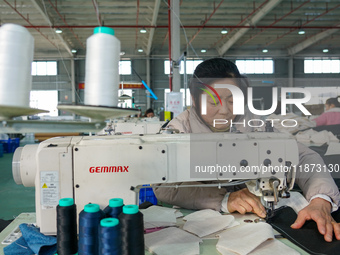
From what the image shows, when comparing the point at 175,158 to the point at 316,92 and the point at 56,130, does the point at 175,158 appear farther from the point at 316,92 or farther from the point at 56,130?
the point at 316,92

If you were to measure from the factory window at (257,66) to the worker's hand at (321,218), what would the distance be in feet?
48.3

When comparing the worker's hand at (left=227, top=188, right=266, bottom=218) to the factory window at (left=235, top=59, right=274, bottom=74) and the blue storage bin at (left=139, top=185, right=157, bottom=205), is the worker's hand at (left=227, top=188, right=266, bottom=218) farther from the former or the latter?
the factory window at (left=235, top=59, right=274, bottom=74)

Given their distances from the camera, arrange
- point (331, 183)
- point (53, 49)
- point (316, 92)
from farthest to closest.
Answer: point (53, 49) < point (316, 92) < point (331, 183)

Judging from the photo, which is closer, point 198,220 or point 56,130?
point 56,130

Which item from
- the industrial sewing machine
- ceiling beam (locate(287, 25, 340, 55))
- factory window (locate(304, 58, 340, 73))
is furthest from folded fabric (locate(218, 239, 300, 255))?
factory window (locate(304, 58, 340, 73))

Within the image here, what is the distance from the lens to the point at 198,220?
139 centimetres

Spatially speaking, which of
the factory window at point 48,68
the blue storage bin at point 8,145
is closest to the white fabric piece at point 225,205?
the blue storage bin at point 8,145

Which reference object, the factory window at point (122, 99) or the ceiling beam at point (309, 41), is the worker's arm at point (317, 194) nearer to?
the factory window at point (122, 99)

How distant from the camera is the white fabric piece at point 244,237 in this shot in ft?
3.63

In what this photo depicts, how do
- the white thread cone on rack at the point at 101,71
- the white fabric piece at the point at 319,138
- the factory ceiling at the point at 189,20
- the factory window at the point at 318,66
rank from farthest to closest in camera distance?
the factory window at the point at 318,66 → the factory ceiling at the point at 189,20 → the white fabric piece at the point at 319,138 → the white thread cone on rack at the point at 101,71

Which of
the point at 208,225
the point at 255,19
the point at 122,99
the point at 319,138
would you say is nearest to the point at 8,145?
the point at 122,99

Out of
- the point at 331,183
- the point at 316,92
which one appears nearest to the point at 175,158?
the point at 331,183

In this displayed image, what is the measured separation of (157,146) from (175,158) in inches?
3.2

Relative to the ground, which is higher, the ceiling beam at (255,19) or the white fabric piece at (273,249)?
the ceiling beam at (255,19)
